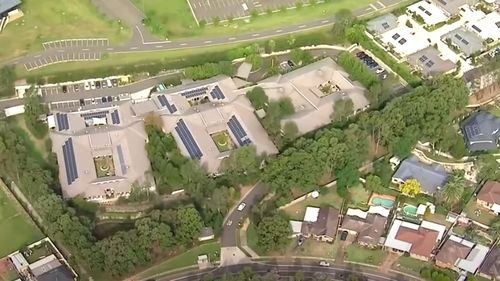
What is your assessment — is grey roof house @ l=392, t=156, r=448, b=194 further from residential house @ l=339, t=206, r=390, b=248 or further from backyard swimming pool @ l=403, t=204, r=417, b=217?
residential house @ l=339, t=206, r=390, b=248

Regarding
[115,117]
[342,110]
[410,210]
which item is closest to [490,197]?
[410,210]

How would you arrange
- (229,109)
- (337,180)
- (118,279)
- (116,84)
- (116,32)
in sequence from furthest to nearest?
(116,32) → (116,84) → (229,109) → (337,180) → (118,279)

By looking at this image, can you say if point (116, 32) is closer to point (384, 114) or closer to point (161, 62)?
point (161, 62)

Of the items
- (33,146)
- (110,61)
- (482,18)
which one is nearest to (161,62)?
(110,61)

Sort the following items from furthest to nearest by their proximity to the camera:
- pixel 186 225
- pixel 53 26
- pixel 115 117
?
1. pixel 53 26
2. pixel 115 117
3. pixel 186 225

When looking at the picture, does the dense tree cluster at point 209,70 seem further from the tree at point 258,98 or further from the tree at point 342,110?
the tree at point 342,110

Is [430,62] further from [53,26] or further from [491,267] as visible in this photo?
[53,26]
